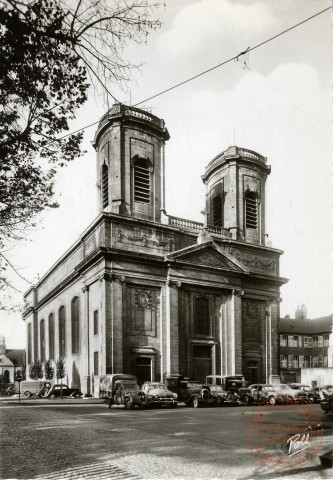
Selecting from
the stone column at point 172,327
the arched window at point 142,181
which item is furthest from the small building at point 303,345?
the arched window at point 142,181

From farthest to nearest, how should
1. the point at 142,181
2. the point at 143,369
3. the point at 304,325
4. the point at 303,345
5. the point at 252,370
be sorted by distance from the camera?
1. the point at 304,325
2. the point at 303,345
3. the point at 252,370
4. the point at 142,181
5. the point at 143,369

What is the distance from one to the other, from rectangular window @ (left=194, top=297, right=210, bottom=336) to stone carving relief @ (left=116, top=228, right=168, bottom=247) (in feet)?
17.0

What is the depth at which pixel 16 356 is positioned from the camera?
98062 mm

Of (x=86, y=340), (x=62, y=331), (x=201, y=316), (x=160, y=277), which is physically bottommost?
(x=62, y=331)

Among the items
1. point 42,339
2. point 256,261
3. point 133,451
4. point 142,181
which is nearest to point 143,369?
point 142,181

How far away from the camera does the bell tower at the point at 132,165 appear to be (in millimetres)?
31703

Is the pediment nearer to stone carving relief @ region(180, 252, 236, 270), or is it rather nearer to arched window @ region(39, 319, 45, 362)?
stone carving relief @ region(180, 252, 236, 270)

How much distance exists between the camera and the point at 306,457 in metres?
9.12

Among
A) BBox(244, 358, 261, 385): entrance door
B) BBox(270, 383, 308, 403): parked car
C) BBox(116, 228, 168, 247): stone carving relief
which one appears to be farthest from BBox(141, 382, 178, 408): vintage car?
BBox(244, 358, 261, 385): entrance door

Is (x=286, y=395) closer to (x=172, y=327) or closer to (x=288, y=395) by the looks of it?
(x=288, y=395)

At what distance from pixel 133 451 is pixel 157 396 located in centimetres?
1262

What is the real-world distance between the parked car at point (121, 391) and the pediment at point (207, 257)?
9.64 metres

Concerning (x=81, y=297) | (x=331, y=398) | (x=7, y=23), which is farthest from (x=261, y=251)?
(x=7, y=23)

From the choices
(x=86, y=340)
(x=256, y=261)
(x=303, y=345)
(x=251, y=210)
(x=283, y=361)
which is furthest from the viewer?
(x=303, y=345)
